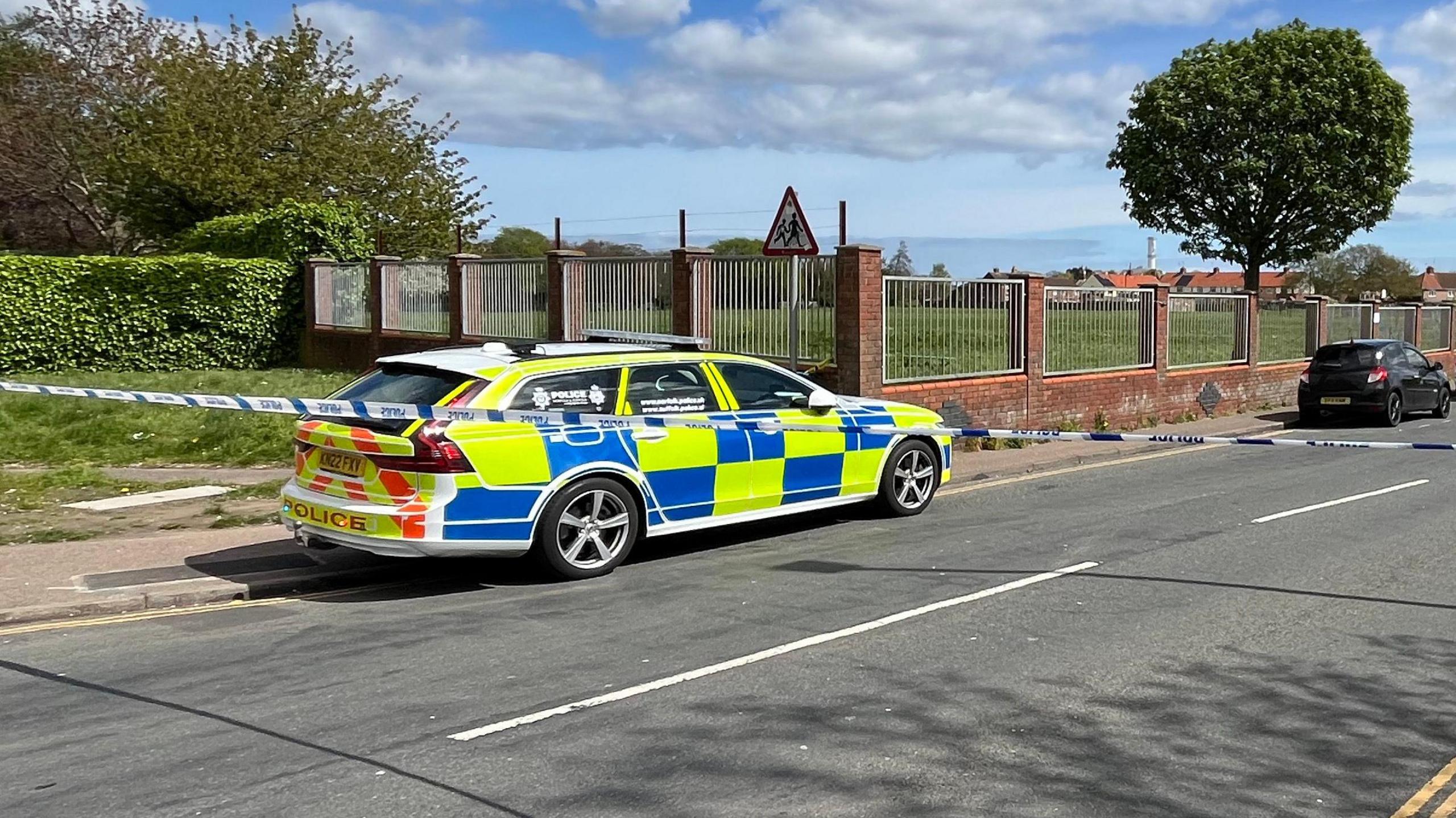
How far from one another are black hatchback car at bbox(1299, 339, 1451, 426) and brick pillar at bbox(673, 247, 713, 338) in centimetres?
1042

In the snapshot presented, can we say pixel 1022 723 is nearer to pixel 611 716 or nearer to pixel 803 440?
pixel 611 716

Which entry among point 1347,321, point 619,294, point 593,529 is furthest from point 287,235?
point 1347,321

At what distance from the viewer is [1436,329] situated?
102 feet

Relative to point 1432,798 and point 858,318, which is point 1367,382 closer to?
point 858,318

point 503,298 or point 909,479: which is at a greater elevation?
point 503,298

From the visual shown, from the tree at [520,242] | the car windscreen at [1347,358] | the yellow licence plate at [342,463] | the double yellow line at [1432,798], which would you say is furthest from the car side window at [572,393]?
the tree at [520,242]

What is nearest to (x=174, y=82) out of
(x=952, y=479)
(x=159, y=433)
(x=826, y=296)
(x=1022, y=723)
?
(x=159, y=433)

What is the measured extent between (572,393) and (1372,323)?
79.8 ft

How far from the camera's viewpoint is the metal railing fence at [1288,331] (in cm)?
2281

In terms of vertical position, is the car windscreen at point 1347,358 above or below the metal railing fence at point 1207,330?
below

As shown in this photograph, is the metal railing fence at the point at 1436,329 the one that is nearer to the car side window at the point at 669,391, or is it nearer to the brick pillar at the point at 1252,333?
the brick pillar at the point at 1252,333

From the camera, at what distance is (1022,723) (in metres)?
5.01

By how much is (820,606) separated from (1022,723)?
2.17m

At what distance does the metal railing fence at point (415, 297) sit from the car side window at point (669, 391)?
13.0 meters
